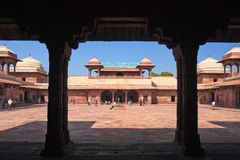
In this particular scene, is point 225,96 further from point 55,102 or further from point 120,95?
point 55,102

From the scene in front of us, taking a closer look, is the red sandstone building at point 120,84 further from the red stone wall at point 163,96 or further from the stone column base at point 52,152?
the stone column base at point 52,152

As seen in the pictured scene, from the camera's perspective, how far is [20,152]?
Result: 19.2 ft

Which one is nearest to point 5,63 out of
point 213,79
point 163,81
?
point 163,81

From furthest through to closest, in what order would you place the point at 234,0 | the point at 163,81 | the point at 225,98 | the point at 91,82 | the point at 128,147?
the point at 163,81 < the point at 91,82 < the point at 225,98 < the point at 128,147 < the point at 234,0

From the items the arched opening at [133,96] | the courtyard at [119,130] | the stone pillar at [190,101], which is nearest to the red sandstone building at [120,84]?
the arched opening at [133,96]

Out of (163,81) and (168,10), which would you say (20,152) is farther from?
(163,81)

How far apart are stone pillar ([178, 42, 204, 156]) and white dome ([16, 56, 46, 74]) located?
145ft

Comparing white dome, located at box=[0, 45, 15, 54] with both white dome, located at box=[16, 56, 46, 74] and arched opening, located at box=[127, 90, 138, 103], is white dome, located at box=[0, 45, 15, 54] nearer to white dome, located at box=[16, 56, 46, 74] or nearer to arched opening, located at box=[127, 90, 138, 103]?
white dome, located at box=[16, 56, 46, 74]

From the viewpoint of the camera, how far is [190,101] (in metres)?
5.65

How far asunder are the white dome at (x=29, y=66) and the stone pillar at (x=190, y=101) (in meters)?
44.1

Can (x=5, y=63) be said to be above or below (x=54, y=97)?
above

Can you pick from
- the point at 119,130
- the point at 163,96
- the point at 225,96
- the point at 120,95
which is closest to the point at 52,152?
the point at 119,130

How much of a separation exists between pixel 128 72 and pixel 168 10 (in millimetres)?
42504

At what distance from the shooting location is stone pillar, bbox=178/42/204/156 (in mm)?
5590
